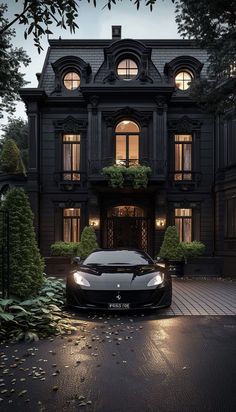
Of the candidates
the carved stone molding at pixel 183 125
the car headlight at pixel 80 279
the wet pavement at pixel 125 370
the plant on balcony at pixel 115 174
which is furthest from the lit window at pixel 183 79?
the wet pavement at pixel 125 370

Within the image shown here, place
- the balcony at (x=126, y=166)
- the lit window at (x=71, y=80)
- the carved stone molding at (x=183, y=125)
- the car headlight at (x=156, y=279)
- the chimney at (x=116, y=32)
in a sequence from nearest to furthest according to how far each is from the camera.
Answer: the car headlight at (x=156, y=279) < the balcony at (x=126, y=166) < the carved stone molding at (x=183, y=125) < the lit window at (x=71, y=80) < the chimney at (x=116, y=32)

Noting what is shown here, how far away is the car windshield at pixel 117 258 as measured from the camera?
821cm

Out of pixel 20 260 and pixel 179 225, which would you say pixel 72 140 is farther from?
pixel 20 260

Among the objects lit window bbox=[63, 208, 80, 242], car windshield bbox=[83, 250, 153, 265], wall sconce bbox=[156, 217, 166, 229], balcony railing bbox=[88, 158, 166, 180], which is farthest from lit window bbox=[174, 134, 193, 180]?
car windshield bbox=[83, 250, 153, 265]

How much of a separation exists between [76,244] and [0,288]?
9.77 metres

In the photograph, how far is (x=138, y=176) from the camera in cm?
1569

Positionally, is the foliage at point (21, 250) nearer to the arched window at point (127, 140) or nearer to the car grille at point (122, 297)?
the car grille at point (122, 297)

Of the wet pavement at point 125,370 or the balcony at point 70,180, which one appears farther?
the balcony at point 70,180

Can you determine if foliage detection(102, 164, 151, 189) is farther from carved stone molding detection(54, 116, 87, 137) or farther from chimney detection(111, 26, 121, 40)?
chimney detection(111, 26, 121, 40)

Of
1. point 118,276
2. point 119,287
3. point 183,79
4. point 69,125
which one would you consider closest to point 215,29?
point 183,79

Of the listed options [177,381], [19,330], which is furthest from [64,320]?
[177,381]

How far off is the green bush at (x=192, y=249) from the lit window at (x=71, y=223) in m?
5.26

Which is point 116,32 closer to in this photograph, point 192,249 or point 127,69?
point 127,69

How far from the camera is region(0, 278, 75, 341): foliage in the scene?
569 cm
